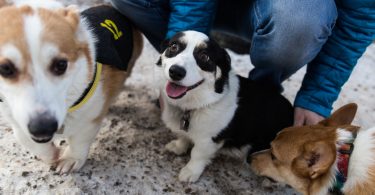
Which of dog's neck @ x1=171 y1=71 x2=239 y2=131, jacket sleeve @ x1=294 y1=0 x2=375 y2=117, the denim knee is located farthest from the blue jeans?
dog's neck @ x1=171 y1=71 x2=239 y2=131

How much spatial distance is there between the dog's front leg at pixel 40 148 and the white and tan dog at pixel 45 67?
18 centimetres

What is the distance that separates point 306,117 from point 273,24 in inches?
27.2

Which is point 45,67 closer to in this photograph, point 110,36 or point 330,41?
point 110,36

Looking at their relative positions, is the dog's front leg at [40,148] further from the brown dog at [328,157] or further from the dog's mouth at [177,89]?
the brown dog at [328,157]

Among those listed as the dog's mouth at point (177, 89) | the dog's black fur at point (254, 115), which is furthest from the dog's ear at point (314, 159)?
the dog's mouth at point (177, 89)

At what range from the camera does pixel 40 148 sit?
1.96 m

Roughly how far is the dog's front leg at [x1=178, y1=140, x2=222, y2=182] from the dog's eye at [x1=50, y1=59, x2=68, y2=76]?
1.02 metres

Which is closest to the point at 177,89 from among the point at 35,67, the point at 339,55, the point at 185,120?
the point at 185,120

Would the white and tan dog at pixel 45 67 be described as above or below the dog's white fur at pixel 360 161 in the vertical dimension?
above

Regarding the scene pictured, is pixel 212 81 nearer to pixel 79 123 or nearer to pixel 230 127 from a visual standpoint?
pixel 230 127

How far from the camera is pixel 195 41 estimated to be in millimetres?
1984

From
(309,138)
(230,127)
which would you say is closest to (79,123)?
(230,127)

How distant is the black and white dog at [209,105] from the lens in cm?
196

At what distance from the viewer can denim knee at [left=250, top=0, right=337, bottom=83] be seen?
2.10 metres
